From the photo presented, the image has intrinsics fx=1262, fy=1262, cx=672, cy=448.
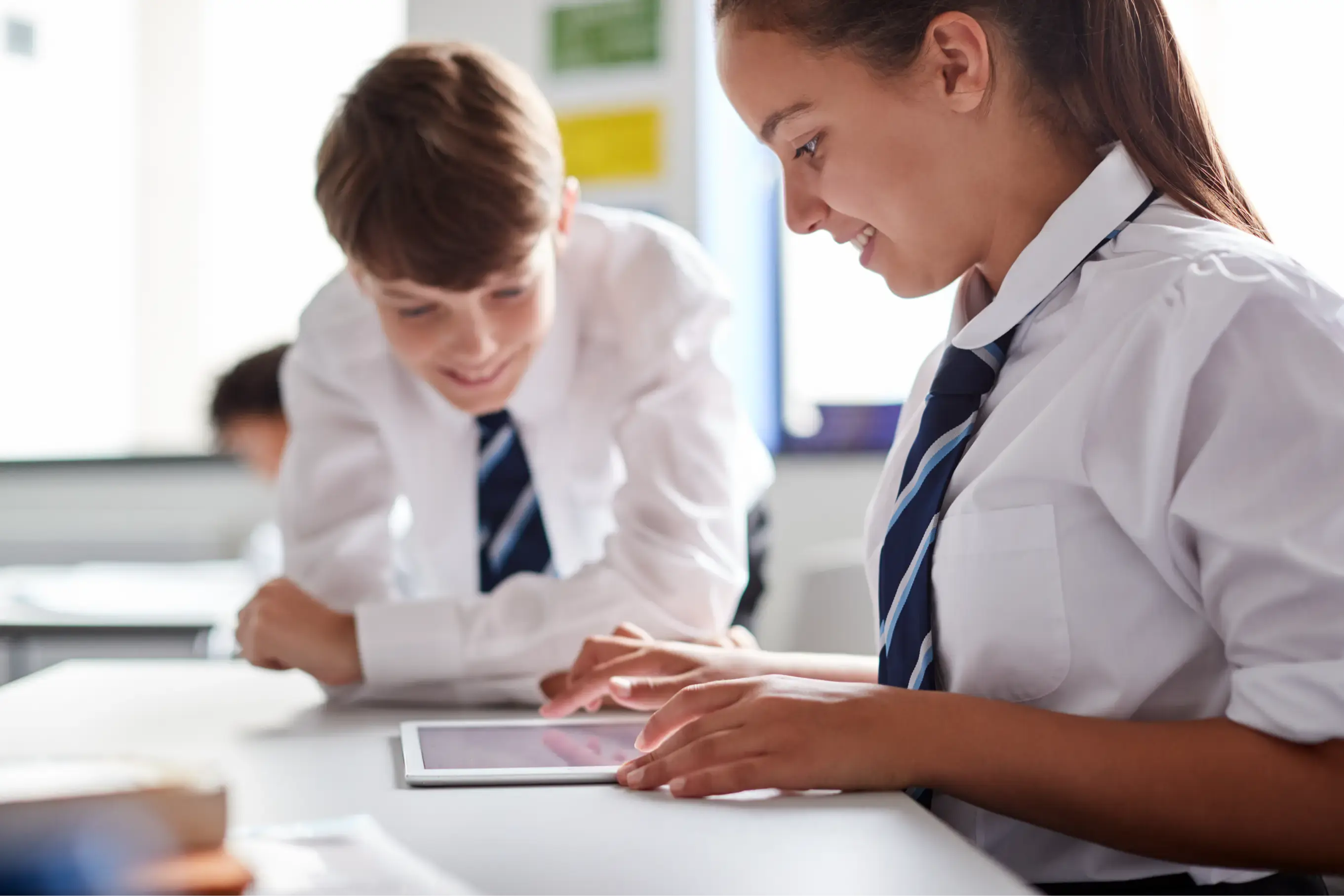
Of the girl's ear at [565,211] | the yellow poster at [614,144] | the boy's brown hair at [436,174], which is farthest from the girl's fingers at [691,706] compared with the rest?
the yellow poster at [614,144]

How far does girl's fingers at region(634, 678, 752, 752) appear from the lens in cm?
80

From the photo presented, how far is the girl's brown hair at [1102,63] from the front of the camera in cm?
88

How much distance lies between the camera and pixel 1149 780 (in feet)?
2.30

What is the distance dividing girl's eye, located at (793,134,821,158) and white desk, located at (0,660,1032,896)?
486mm

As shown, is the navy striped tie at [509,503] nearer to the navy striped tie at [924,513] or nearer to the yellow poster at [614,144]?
the navy striped tie at [924,513]

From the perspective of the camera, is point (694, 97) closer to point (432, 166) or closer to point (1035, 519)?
point (432, 166)

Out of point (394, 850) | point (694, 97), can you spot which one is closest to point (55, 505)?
point (694, 97)

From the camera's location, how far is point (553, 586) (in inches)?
49.4

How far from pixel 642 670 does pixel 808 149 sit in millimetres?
427

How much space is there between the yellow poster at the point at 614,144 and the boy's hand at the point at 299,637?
1.95m

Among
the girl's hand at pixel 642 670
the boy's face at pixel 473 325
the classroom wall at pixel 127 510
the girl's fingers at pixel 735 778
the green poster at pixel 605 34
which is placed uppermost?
the green poster at pixel 605 34

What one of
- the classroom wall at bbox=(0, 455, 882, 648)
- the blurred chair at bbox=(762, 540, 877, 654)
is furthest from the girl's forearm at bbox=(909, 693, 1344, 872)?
the classroom wall at bbox=(0, 455, 882, 648)

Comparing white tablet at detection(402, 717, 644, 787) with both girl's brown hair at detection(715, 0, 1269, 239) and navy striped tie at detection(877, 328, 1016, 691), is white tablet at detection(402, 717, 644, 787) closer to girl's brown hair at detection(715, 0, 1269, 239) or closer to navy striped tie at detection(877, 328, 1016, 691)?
navy striped tie at detection(877, 328, 1016, 691)

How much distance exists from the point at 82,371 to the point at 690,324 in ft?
10.8
